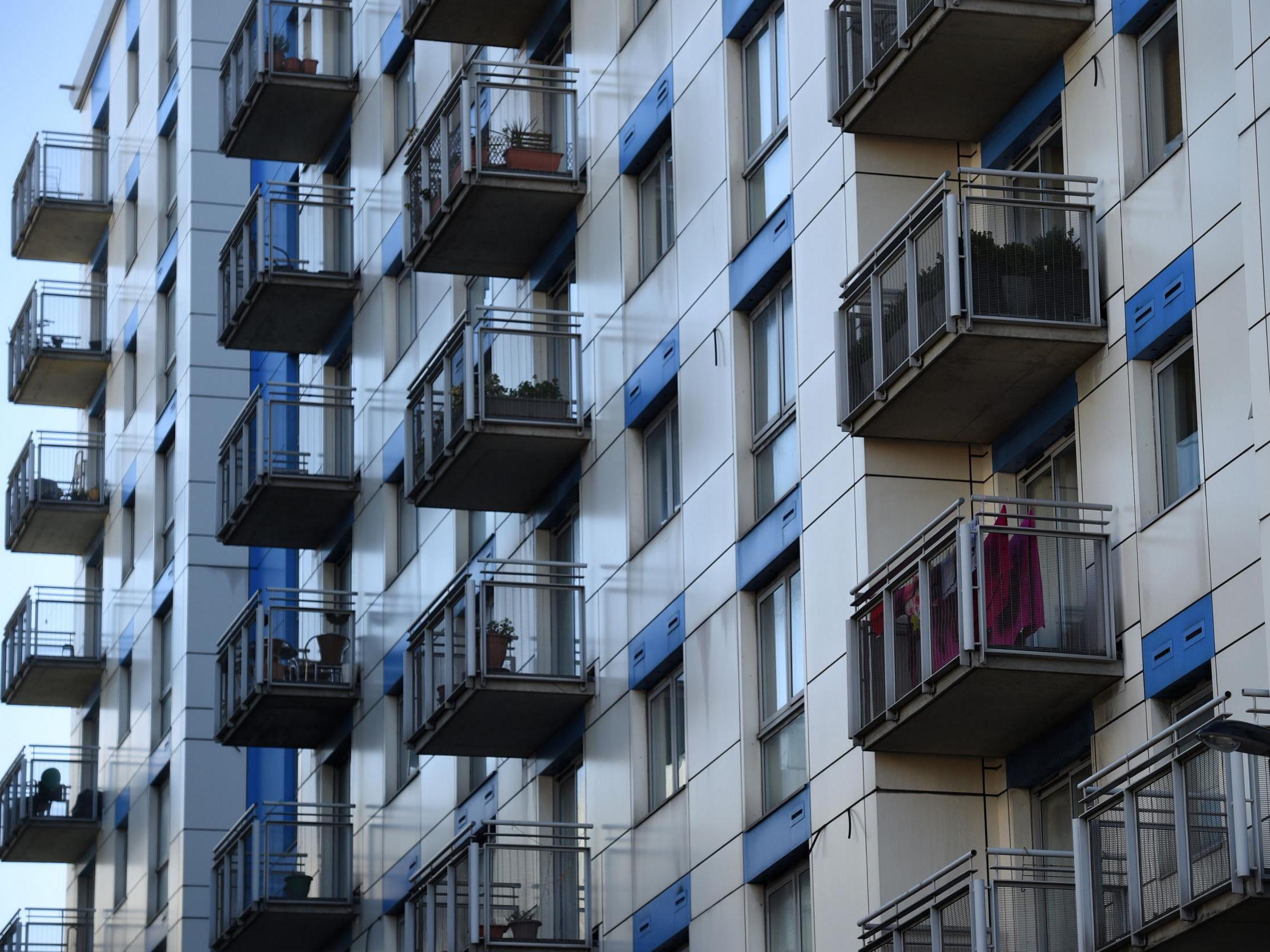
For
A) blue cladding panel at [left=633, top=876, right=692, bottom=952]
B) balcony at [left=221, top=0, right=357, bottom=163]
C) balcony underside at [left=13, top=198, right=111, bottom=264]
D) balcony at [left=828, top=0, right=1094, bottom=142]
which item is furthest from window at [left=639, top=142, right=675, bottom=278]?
balcony underside at [left=13, top=198, right=111, bottom=264]

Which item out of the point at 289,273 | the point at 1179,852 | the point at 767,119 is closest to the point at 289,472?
the point at 289,273

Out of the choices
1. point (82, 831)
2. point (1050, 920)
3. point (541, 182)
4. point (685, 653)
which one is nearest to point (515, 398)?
point (541, 182)

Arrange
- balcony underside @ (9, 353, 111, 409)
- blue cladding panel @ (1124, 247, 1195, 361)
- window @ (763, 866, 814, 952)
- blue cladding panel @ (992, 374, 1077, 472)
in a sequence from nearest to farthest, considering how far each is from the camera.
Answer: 1. blue cladding panel @ (1124, 247, 1195, 361)
2. blue cladding panel @ (992, 374, 1077, 472)
3. window @ (763, 866, 814, 952)
4. balcony underside @ (9, 353, 111, 409)

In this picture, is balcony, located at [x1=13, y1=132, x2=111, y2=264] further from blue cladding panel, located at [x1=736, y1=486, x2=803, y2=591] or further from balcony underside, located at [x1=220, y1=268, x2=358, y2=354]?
blue cladding panel, located at [x1=736, y1=486, x2=803, y2=591]

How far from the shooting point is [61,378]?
194ft

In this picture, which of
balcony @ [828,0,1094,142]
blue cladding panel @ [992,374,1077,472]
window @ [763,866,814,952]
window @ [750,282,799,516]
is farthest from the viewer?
window @ [750,282,799,516]

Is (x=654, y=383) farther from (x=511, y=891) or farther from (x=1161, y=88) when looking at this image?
(x=1161, y=88)

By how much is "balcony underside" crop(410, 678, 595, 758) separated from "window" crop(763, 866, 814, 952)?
5357 millimetres

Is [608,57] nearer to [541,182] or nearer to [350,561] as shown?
[541,182]

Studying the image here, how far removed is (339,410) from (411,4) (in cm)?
780

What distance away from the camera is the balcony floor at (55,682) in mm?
55688

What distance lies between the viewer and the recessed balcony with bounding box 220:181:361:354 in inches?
1679

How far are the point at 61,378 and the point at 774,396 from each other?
33212 mm

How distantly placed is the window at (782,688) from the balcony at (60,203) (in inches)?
1337
